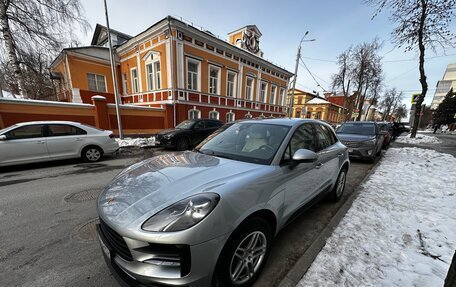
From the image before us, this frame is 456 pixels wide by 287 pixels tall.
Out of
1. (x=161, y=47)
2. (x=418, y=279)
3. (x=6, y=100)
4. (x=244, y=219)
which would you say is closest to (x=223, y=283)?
(x=244, y=219)

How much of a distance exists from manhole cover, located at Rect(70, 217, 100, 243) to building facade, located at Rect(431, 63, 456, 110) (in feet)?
302

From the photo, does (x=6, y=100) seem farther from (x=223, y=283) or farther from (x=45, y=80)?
(x=45, y=80)

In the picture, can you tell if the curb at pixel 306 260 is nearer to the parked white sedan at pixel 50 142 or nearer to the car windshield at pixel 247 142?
the car windshield at pixel 247 142

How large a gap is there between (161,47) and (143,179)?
14.8 metres

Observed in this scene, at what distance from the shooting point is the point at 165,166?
219cm

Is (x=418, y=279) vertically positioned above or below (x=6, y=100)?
below

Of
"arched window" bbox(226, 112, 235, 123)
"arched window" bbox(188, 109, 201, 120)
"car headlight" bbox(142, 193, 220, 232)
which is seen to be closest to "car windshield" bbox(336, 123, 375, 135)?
"car headlight" bbox(142, 193, 220, 232)

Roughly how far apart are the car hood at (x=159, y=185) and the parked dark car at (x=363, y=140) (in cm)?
707

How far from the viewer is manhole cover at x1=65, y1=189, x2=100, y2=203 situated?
3710mm

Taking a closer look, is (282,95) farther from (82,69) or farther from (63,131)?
(63,131)

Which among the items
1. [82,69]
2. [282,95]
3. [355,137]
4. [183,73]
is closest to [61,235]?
[355,137]

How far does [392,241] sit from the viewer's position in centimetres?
248

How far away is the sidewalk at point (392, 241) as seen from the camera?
6.24ft

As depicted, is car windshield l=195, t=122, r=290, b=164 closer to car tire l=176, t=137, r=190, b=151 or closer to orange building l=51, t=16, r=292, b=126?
car tire l=176, t=137, r=190, b=151
